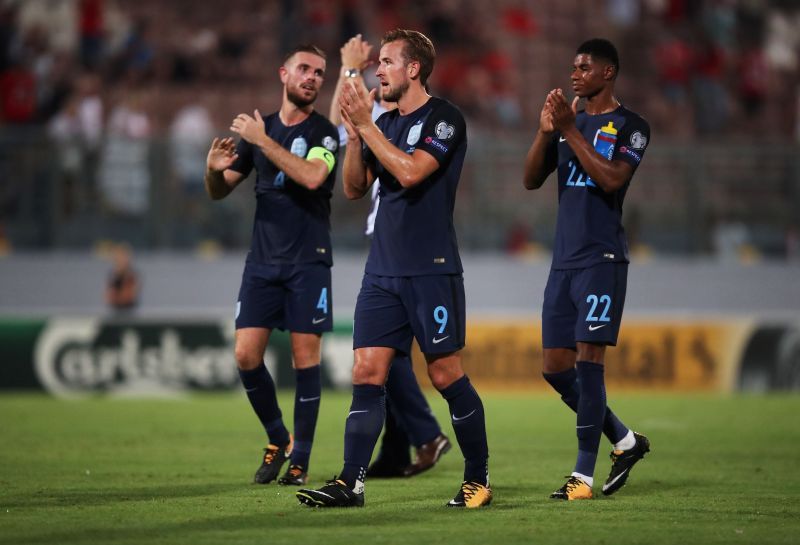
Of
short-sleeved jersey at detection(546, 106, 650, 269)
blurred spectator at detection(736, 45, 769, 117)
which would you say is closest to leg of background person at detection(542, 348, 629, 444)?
short-sleeved jersey at detection(546, 106, 650, 269)

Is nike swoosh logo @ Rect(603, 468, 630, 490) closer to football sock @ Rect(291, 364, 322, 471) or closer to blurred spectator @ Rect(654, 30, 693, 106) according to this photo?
football sock @ Rect(291, 364, 322, 471)

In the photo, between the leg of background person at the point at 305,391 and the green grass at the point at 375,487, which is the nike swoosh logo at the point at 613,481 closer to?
the green grass at the point at 375,487

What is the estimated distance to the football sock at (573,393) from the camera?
304 inches

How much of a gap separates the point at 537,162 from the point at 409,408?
2.12 metres

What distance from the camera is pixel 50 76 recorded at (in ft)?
61.7

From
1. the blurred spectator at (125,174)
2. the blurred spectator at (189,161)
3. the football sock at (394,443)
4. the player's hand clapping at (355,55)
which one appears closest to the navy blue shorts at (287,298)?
the football sock at (394,443)

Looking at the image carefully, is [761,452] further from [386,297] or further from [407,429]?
[386,297]

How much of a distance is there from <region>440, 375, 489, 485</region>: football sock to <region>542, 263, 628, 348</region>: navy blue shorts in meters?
0.86

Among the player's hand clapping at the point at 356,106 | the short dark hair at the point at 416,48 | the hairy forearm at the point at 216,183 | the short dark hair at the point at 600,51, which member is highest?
the short dark hair at the point at 600,51

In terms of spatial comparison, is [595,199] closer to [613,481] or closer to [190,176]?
[613,481]

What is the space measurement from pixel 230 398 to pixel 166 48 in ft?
21.8

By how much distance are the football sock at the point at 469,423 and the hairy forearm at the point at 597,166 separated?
1395mm

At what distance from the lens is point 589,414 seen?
7.38 meters

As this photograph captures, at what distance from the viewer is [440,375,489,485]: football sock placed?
6.88 m
